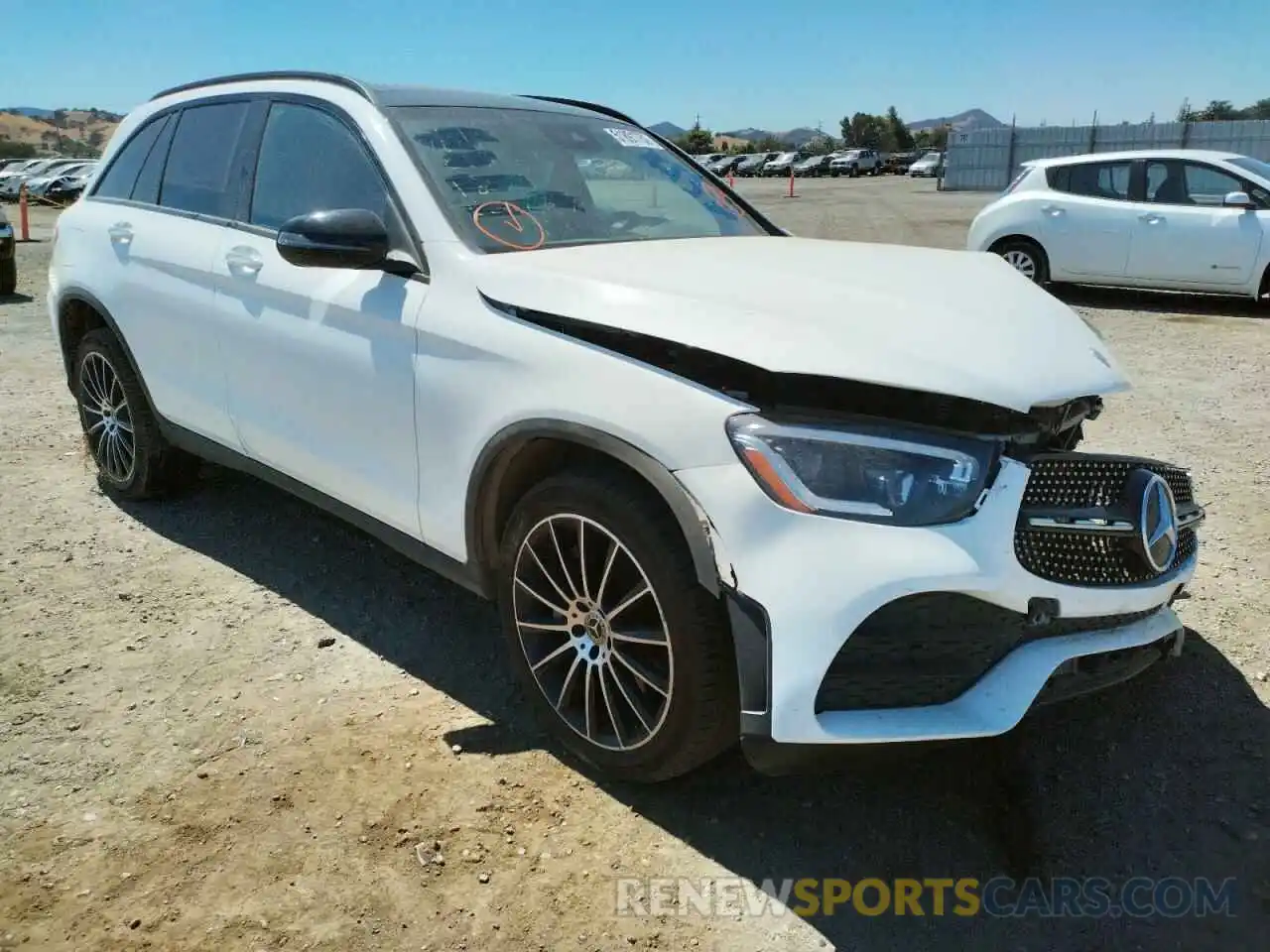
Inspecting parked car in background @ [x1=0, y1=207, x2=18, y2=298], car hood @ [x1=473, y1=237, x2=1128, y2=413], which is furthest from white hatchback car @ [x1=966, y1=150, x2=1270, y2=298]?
parked car in background @ [x1=0, y1=207, x2=18, y2=298]

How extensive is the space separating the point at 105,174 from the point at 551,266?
10.1 feet

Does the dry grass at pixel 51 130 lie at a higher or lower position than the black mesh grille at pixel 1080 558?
higher

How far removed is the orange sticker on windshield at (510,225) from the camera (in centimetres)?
307

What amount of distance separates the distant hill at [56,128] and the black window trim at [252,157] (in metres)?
102

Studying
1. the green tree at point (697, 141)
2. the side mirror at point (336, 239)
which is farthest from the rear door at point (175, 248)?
the green tree at point (697, 141)

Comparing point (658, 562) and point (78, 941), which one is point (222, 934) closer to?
point (78, 941)

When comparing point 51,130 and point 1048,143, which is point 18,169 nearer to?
point 1048,143

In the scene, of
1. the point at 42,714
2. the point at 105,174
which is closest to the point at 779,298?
the point at 42,714

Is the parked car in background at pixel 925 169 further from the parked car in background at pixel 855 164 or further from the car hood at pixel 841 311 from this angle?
the car hood at pixel 841 311

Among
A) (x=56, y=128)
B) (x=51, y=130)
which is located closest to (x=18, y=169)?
(x=51, y=130)

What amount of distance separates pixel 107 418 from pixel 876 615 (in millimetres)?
4059

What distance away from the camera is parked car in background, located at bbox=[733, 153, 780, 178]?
6039cm

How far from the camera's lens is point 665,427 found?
238cm

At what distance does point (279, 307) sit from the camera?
3521mm
